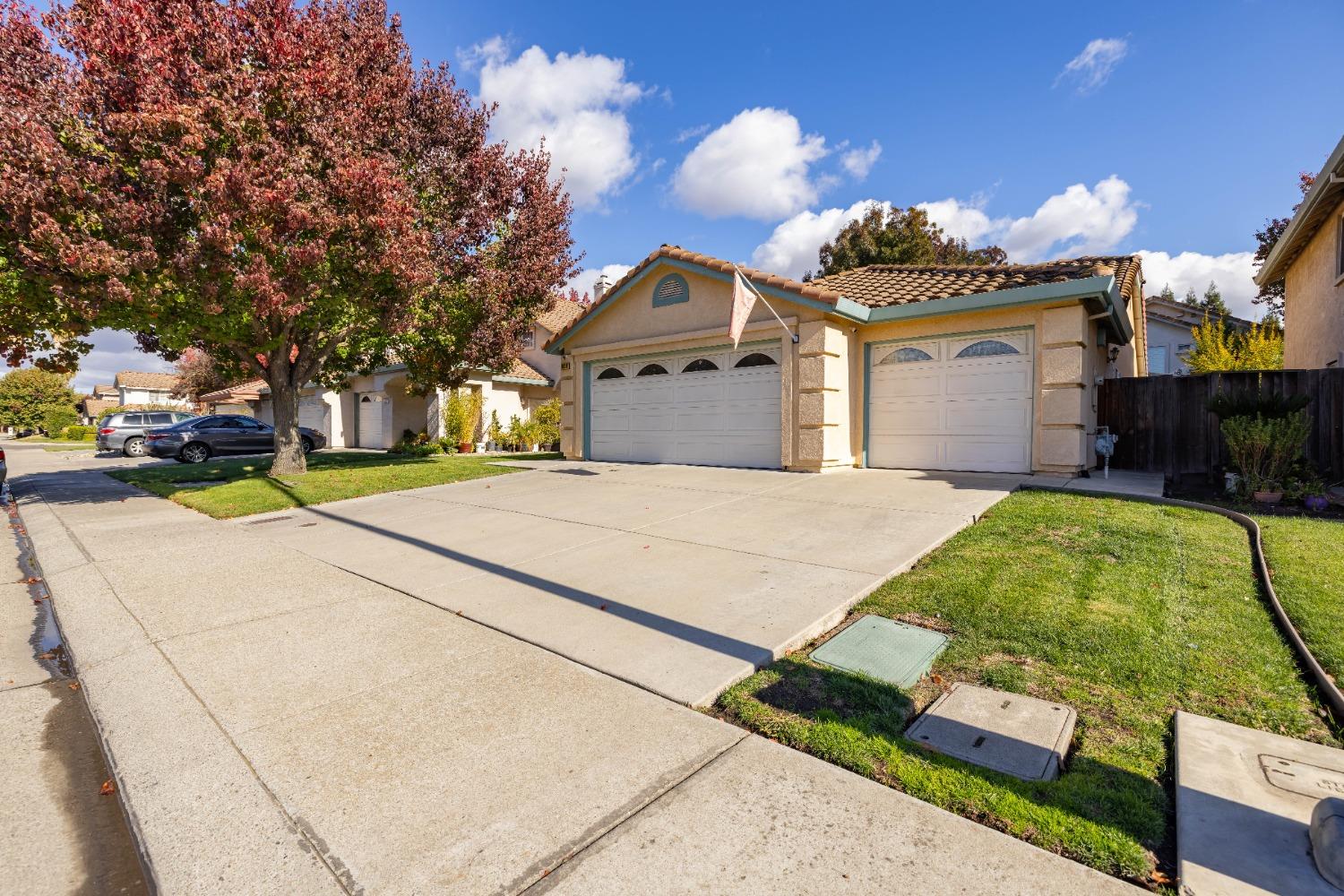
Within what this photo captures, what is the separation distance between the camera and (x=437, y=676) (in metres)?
3.58

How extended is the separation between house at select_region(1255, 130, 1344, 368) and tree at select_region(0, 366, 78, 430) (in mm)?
77106

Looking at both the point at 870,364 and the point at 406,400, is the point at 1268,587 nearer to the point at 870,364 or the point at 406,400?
the point at 870,364

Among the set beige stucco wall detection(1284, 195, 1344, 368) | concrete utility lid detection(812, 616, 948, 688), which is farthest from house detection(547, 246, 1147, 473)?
concrete utility lid detection(812, 616, 948, 688)

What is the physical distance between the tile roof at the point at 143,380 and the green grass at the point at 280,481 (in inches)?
2768

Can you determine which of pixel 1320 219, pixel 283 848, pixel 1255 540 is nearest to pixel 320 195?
pixel 283 848

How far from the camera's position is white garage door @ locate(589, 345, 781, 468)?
1202 centimetres

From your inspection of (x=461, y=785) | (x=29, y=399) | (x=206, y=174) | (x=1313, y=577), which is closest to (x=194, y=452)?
(x=206, y=174)

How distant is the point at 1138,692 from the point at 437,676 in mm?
3782

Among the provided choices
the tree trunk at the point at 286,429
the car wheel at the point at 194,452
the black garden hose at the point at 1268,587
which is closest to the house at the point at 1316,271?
the black garden hose at the point at 1268,587

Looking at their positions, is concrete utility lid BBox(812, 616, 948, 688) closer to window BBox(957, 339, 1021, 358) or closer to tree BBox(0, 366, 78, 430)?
window BBox(957, 339, 1021, 358)

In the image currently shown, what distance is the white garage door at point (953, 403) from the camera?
32.9 ft

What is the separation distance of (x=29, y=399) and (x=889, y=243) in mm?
74504

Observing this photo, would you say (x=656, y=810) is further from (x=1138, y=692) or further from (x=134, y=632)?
(x=134, y=632)

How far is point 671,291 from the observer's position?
1302 centimetres
